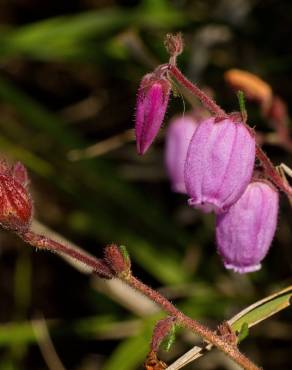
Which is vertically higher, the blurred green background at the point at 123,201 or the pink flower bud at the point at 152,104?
the blurred green background at the point at 123,201

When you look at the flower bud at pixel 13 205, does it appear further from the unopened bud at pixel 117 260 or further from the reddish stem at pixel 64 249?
the unopened bud at pixel 117 260

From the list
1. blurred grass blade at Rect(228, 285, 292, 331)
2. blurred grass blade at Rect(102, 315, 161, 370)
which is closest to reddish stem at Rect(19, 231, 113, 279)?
blurred grass blade at Rect(228, 285, 292, 331)

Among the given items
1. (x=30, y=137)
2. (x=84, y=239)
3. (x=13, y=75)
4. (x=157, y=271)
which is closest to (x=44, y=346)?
(x=157, y=271)

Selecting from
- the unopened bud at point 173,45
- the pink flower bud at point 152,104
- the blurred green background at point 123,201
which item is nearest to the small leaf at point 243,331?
the pink flower bud at point 152,104

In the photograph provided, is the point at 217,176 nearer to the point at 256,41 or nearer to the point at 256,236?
the point at 256,236

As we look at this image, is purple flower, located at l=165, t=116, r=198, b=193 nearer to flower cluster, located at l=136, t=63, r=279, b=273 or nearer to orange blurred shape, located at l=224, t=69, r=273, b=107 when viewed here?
orange blurred shape, located at l=224, t=69, r=273, b=107

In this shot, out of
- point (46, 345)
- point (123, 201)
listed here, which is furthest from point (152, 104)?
point (123, 201)
